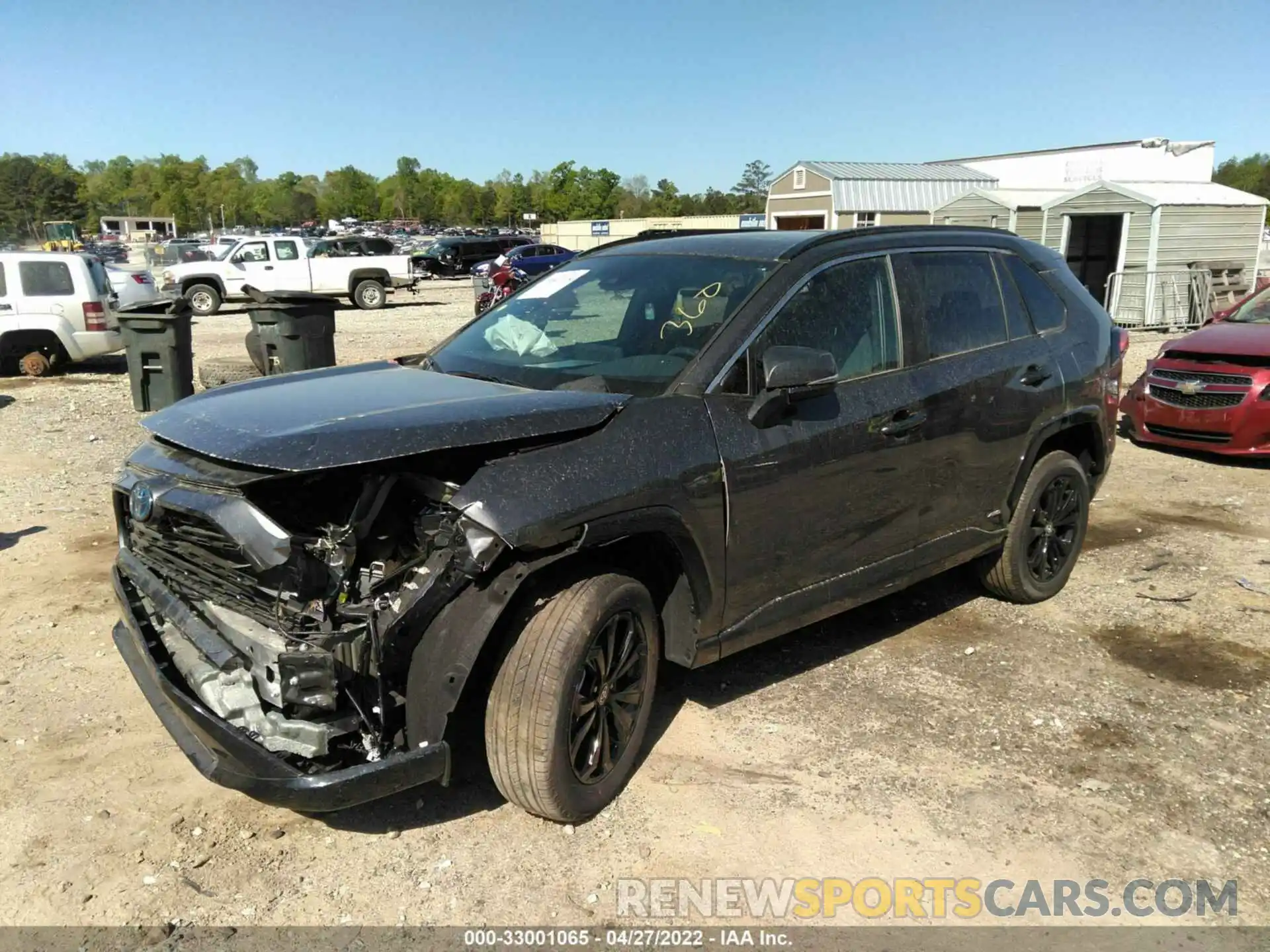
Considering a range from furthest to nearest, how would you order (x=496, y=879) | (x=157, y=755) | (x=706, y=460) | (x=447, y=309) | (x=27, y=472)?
(x=447, y=309) < (x=27, y=472) < (x=157, y=755) < (x=706, y=460) < (x=496, y=879)

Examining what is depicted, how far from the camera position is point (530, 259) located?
99.5ft

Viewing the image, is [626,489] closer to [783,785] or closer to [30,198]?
[783,785]

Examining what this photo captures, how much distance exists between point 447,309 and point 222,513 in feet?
76.5

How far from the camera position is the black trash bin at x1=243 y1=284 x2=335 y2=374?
941 cm

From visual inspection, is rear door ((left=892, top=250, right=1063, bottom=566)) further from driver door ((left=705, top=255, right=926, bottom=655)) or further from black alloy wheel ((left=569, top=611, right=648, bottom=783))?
black alloy wheel ((left=569, top=611, right=648, bottom=783))

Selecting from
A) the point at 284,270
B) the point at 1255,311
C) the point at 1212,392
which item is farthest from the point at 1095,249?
the point at 284,270

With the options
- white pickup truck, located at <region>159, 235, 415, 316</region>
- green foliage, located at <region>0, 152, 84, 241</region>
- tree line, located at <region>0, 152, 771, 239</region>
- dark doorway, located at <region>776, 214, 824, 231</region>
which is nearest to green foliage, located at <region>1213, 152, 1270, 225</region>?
tree line, located at <region>0, 152, 771, 239</region>

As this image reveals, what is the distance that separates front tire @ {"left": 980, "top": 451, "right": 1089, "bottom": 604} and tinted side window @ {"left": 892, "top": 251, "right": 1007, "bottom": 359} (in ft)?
2.78

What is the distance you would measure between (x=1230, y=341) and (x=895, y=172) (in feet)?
95.4

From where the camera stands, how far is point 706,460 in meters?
3.41

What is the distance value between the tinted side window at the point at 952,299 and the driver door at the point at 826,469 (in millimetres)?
155

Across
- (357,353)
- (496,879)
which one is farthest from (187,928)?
(357,353)

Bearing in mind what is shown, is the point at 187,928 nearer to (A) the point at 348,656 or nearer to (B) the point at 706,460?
(A) the point at 348,656

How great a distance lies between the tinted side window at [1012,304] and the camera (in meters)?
4.89
